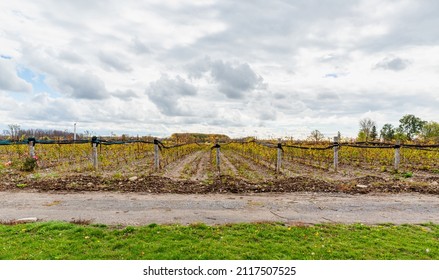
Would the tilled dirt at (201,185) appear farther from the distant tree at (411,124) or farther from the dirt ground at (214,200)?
the distant tree at (411,124)

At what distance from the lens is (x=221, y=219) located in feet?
21.3

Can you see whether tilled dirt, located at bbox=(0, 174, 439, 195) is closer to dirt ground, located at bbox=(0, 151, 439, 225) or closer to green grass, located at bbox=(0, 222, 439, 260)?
dirt ground, located at bbox=(0, 151, 439, 225)

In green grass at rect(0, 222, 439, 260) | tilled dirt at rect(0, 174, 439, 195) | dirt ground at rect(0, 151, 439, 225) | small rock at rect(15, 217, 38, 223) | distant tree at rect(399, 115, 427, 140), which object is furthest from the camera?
distant tree at rect(399, 115, 427, 140)

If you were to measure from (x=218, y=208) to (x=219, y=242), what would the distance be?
2.66 m

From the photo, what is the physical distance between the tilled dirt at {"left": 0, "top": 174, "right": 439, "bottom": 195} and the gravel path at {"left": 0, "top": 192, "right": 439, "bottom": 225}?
1.86 feet

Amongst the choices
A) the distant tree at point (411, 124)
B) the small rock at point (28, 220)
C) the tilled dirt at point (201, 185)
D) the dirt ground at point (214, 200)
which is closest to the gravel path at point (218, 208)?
the dirt ground at point (214, 200)

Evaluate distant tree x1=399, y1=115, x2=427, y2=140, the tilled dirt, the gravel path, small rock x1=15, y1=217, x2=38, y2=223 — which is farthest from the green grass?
distant tree x1=399, y1=115, x2=427, y2=140

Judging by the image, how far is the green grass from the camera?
14.4 ft

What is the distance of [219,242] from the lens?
15.9 ft

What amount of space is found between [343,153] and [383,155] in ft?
11.2

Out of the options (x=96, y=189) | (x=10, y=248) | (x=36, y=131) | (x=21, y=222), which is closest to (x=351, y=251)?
(x=10, y=248)

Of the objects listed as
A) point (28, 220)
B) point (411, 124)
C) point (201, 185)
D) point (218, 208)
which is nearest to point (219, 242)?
point (218, 208)

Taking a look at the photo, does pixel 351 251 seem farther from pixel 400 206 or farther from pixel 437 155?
pixel 437 155

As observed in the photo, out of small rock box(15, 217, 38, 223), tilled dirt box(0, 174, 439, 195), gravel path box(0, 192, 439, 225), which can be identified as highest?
tilled dirt box(0, 174, 439, 195)
